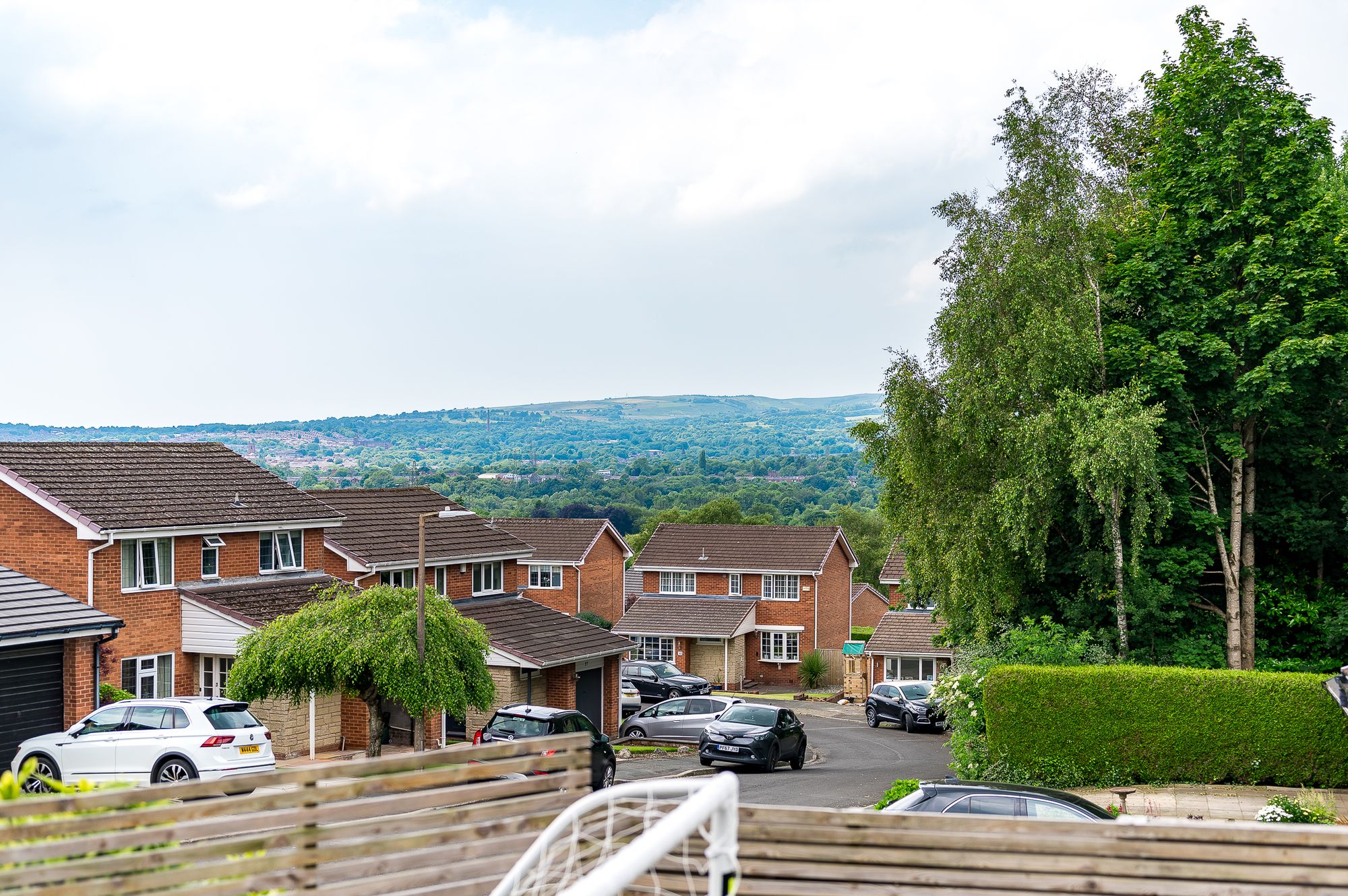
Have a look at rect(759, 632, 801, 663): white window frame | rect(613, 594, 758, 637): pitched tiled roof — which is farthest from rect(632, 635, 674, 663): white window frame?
rect(759, 632, 801, 663): white window frame

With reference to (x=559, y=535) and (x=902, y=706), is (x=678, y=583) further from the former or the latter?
(x=902, y=706)

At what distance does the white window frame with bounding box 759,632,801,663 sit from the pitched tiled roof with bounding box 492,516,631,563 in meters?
9.83

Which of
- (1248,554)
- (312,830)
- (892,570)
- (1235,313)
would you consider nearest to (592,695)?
(1248,554)

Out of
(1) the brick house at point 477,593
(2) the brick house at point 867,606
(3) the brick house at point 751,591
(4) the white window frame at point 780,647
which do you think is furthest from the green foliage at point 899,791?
(2) the brick house at point 867,606

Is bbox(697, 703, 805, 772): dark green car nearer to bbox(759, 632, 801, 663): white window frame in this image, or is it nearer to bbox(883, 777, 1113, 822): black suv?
bbox(883, 777, 1113, 822): black suv

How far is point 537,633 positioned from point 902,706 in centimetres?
1406

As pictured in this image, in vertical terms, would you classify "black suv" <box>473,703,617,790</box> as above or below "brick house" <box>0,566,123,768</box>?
below

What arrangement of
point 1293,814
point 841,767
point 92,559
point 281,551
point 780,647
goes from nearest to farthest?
point 1293,814
point 92,559
point 841,767
point 281,551
point 780,647

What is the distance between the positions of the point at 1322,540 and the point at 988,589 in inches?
301

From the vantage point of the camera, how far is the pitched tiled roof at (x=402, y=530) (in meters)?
33.6

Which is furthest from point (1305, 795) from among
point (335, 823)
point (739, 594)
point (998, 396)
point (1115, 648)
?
point (739, 594)

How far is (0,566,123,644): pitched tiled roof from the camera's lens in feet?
73.0

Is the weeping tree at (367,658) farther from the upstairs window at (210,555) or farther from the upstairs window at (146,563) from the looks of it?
the upstairs window at (210,555)

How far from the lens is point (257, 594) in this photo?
1124 inches
